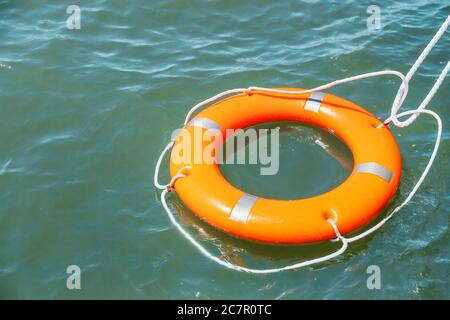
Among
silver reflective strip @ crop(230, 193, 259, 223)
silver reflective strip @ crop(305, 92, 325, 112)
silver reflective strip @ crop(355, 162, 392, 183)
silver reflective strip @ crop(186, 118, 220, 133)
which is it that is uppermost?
silver reflective strip @ crop(305, 92, 325, 112)

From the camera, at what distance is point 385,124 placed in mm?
3918

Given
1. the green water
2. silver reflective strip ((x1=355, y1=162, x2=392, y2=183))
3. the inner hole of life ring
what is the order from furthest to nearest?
the inner hole of life ring → silver reflective strip ((x1=355, y1=162, x2=392, y2=183)) → the green water

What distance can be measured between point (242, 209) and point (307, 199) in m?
0.43

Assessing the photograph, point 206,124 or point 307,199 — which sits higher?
point 206,124

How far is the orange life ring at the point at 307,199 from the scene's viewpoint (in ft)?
11.1

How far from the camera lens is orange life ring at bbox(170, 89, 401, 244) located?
3.37 metres

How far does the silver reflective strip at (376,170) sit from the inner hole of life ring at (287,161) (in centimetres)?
32

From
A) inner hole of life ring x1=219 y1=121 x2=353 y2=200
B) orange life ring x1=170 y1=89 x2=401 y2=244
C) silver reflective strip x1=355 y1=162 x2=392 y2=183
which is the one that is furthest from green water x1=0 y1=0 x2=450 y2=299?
silver reflective strip x1=355 y1=162 x2=392 y2=183

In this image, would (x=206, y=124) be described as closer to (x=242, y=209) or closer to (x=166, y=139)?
(x=166, y=139)

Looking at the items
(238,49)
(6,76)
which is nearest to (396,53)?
(238,49)

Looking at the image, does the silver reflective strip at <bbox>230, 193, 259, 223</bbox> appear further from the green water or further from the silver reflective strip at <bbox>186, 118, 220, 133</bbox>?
the silver reflective strip at <bbox>186, 118, 220, 133</bbox>

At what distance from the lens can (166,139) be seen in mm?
4348

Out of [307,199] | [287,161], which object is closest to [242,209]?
[307,199]

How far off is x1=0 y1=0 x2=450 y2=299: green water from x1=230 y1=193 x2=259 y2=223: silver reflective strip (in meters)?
0.23
